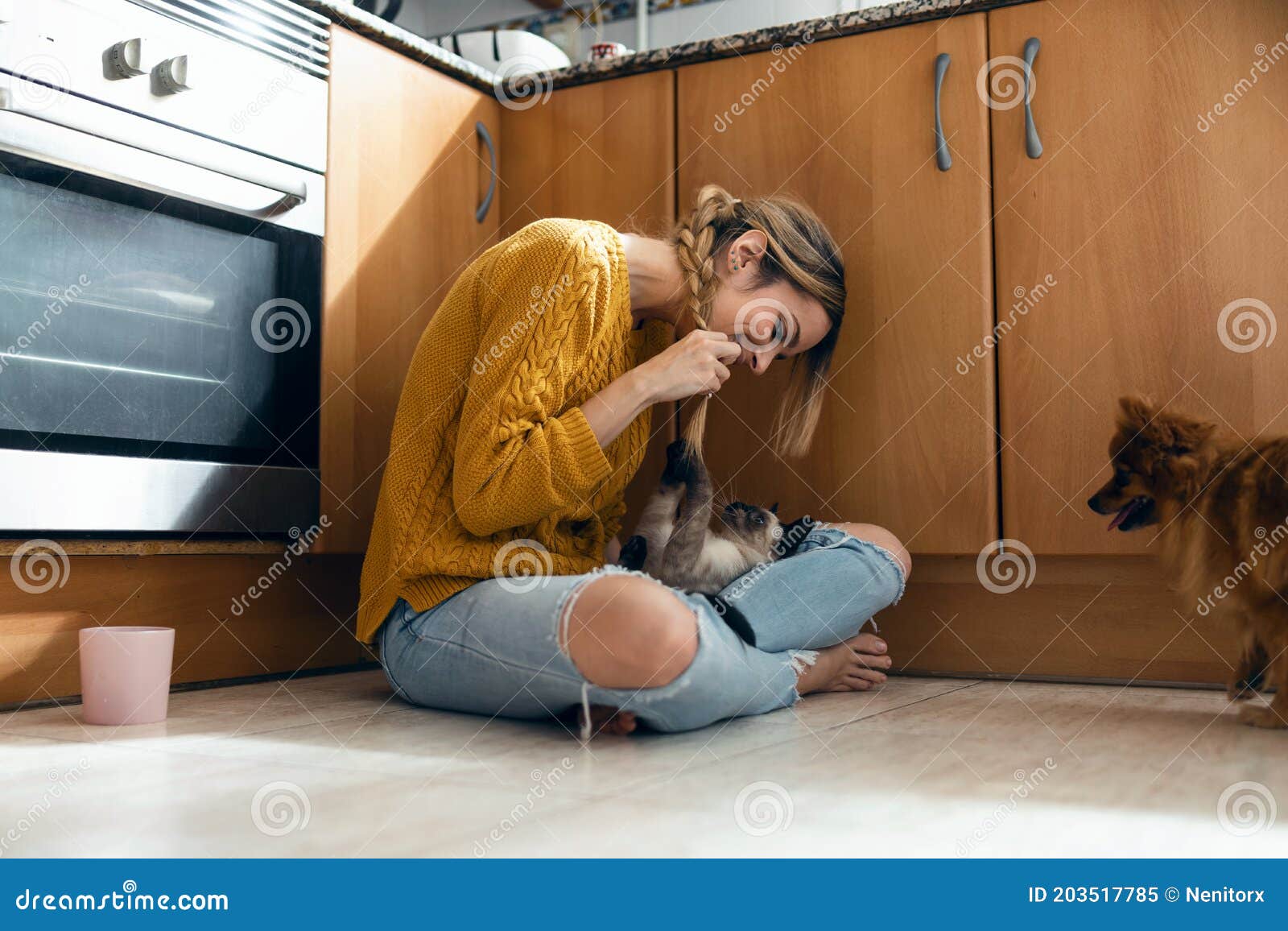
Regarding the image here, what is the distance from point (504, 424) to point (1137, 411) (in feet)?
2.43

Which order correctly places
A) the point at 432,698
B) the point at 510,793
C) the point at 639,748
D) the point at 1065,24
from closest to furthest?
the point at 510,793 → the point at 639,748 → the point at 432,698 → the point at 1065,24

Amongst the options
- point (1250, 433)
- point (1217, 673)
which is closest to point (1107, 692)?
point (1217, 673)

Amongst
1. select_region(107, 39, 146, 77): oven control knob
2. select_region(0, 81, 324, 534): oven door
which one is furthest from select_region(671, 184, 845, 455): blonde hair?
select_region(107, 39, 146, 77): oven control knob

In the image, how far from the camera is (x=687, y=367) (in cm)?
132

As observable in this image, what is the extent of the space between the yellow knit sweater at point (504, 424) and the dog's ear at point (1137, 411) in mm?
613

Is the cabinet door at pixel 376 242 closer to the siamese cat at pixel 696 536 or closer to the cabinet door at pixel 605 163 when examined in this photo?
the cabinet door at pixel 605 163

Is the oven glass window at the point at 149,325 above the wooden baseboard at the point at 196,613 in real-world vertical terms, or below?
above

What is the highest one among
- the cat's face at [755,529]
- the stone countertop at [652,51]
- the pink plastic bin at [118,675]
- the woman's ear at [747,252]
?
the stone countertop at [652,51]

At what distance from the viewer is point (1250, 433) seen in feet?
4.76

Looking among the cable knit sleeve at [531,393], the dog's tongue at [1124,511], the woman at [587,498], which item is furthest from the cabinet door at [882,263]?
the cable knit sleeve at [531,393]

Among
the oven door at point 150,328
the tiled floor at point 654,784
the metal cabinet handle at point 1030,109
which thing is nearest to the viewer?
the tiled floor at point 654,784

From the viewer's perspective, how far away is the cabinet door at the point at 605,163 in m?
1.80
